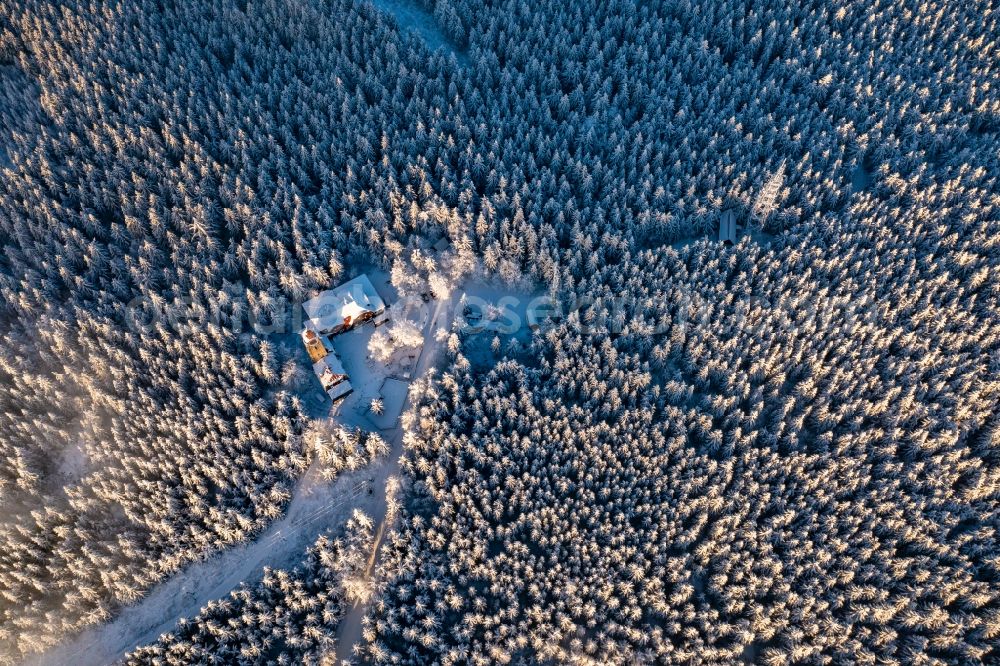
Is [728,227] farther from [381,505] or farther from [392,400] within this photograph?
[381,505]

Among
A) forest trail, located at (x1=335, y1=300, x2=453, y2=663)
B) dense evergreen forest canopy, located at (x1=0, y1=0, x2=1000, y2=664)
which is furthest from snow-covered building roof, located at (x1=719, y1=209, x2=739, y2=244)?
forest trail, located at (x1=335, y1=300, x2=453, y2=663)

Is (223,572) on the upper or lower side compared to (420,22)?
lower

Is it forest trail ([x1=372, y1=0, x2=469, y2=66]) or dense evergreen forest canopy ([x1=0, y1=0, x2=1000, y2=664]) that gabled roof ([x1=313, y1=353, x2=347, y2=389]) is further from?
forest trail ([x1=372, y1=0, x2=469, y2=66])

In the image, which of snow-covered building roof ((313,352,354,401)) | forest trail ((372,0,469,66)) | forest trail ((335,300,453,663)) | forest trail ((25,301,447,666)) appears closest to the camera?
forest trail ((335,300,453,663))

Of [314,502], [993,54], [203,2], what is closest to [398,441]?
[314,502]

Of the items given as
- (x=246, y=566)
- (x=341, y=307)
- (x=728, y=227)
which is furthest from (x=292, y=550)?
(x=728, y=227)

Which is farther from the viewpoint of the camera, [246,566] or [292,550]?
[292,550]
